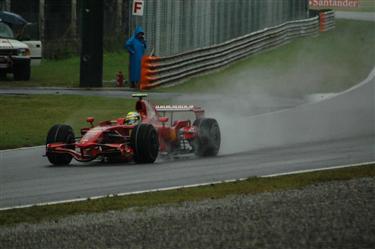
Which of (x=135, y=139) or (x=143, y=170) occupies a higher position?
(x=135, y=139)

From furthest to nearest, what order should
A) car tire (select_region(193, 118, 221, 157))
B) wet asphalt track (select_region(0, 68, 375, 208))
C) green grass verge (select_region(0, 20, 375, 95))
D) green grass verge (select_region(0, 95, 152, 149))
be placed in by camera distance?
green grass verge (select_region(0, 20, 375, 95)) → green grass verge (select_region(0, 95, 152, 149)) → car tire (select_region(193, 118, 221, 157)) → wet asphalt track (select_region(0, 68, 375, 208))

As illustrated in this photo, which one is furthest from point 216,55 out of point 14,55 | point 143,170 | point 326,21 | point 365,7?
point 365,7

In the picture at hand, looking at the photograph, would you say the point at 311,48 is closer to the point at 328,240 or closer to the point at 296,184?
the point at 296,184

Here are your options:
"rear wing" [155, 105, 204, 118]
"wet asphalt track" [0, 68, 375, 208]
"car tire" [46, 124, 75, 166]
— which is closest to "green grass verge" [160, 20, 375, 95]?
"wet asphalt track" [0, 68, 375, 208]

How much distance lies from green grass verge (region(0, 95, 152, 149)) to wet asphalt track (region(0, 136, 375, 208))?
2.00 meters

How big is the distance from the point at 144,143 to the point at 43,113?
30.9 ft

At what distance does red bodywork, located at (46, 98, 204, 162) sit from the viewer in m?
16.8

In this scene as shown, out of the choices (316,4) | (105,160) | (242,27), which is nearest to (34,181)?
(105,160)

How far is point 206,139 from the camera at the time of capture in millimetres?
18109

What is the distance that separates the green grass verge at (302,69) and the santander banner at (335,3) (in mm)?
12453

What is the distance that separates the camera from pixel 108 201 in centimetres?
1321

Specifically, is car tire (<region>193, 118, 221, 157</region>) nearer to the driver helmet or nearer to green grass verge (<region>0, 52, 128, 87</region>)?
the driver helmet

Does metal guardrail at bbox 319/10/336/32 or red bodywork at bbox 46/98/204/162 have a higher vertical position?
red bodywork at bbox 46/98/204/162

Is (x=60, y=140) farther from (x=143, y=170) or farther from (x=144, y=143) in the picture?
(x=143, y=170)
